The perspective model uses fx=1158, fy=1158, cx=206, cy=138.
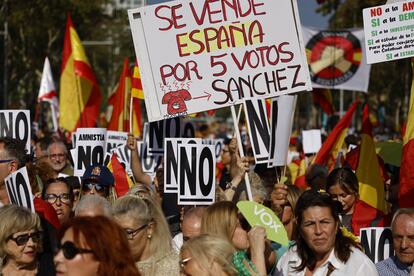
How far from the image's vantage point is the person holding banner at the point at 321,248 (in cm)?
635

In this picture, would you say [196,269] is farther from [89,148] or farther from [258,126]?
[89,148]

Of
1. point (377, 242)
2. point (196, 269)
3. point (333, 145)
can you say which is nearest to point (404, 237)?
point (377, 242)

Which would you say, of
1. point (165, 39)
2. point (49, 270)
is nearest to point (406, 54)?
point (165, 39)

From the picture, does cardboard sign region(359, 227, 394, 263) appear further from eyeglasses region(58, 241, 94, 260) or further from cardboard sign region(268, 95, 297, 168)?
eyeglasses region(58, 241, 94, 260)

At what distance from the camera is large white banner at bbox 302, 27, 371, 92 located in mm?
22219

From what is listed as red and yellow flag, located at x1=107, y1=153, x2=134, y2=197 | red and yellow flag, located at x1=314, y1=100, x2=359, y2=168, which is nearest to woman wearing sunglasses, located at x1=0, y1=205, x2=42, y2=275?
red and yellow flag, located at x1=107, y1=153, x2=134, y2=197

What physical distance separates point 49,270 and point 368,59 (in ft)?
11.5

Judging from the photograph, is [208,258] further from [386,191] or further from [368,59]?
[386,191]

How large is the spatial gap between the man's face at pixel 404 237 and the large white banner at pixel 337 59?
1432 centimetres

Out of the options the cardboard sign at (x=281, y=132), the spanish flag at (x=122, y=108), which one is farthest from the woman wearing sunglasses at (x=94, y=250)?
the spanish flag at (x=122, y=108)

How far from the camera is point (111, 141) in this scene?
1350 cm

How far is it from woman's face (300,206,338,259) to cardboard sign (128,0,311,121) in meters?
2.22

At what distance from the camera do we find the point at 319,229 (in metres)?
6.45

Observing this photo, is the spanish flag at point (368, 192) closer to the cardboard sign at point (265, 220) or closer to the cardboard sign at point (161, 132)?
the cardboard sign at point (161, 132)
